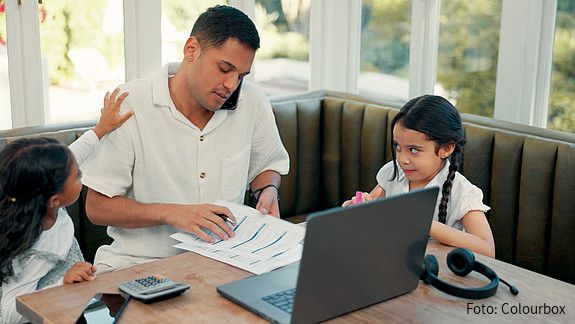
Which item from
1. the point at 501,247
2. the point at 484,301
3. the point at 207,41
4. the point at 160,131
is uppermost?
the point at 207,41

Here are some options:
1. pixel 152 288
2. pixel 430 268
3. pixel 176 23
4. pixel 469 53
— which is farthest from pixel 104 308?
pixel 469 53

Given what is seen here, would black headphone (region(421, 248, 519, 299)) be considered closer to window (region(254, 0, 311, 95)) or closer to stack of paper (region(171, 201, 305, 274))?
stack of paper (region(171, 201, 305, 274))

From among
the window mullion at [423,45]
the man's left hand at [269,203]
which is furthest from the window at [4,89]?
the window mullion at [423,45]

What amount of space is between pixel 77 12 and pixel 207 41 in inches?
44.2

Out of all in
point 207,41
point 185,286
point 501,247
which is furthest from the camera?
point 501,247

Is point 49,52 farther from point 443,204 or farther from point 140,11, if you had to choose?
point 443,204

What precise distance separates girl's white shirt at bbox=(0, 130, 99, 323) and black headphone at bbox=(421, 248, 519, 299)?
2.97 ft

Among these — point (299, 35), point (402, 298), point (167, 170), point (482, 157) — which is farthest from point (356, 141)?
point (402, 298)

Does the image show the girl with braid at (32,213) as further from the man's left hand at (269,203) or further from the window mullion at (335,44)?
the window mullion at (335,44)

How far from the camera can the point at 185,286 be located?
5.91 ft

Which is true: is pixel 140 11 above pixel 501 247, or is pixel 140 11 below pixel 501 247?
above

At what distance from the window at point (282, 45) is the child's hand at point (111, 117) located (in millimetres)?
1585

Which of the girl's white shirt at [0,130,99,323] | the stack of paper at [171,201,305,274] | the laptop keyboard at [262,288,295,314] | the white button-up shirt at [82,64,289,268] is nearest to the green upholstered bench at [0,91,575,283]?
the white button-up shirt at [82,64,289,268]

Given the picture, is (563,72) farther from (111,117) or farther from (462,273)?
(111,117)
